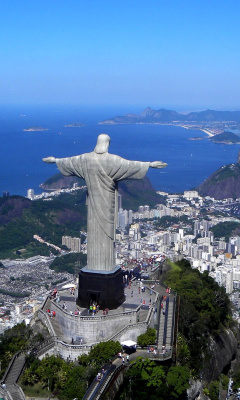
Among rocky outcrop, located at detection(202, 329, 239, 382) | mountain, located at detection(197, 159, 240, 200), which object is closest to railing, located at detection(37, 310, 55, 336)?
rocky outcrop, located at detection(202, 329, 239, 382)

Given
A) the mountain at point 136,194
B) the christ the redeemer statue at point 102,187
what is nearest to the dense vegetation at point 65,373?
the christ the redeemer statue at point 102,187

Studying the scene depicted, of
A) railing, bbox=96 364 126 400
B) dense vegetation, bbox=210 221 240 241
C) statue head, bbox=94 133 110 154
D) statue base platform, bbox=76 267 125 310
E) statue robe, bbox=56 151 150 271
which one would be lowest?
dense vegetation, bbox=210 221 240 241

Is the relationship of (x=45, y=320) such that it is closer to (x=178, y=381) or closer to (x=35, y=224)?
(x=178, y=381)

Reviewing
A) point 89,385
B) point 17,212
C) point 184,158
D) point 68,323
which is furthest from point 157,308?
point 184,158

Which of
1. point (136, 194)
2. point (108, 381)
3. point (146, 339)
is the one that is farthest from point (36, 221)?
point (108, 381)

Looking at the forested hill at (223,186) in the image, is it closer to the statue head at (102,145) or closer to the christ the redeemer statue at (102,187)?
the christ the redeemer statue at (102,187)

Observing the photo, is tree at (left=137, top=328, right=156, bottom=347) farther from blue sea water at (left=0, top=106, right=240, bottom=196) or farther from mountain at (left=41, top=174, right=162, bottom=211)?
blue sea water at (left=0, top=106, right=240, bottom=196)
